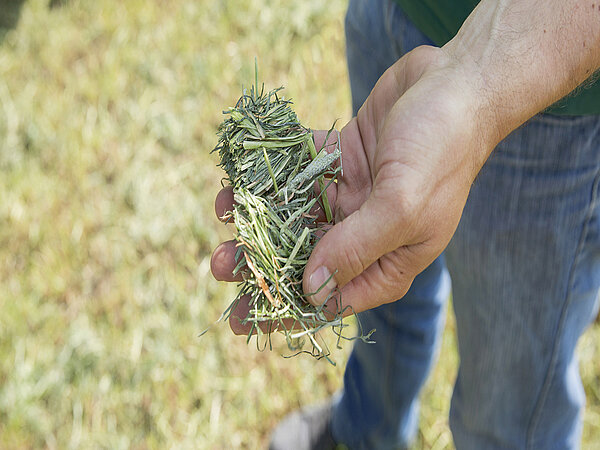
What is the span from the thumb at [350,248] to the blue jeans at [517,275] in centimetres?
39

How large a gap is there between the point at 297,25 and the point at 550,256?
279cm

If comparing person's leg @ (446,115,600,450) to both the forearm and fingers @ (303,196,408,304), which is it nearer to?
the forearm

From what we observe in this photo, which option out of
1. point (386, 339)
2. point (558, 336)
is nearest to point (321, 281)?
point (558, 336)

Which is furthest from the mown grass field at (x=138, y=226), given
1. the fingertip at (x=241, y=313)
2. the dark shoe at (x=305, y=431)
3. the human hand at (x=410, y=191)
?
the human hand at (x=410, y=191)

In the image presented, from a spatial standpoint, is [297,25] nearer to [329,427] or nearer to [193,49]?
[193,49]

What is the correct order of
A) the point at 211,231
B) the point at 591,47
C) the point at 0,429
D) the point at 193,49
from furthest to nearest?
1. the point at 193,49
2. the point at 211,231
3. the point at 0,429
4. the point at 591,47

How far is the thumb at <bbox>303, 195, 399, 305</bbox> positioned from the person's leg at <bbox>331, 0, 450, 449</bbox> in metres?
0.59

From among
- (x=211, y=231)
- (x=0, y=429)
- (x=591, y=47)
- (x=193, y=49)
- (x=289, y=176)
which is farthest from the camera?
(x=193, y=49)

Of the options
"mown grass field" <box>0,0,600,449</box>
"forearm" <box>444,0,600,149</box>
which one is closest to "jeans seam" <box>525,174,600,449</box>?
"forearm" <box>444,0,600,149</box>

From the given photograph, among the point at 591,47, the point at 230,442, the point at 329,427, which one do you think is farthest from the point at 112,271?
the point at 591,47

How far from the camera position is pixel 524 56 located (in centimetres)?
122

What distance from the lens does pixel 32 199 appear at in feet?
10.1

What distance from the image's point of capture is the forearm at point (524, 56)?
1.19 metres

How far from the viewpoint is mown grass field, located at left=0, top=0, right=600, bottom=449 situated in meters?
2.41
